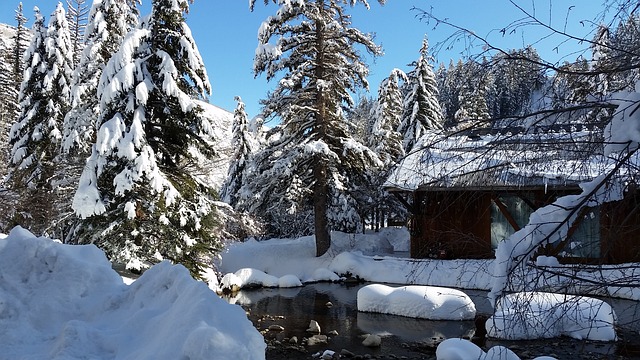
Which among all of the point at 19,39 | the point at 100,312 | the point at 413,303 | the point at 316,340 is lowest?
the point at 316,340

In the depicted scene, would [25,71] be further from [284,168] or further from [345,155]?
[345,155]

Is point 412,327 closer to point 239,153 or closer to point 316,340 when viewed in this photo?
point 316,340

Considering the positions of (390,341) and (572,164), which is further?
(390,341)

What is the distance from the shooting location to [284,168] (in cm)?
1828

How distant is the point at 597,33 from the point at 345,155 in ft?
54.4

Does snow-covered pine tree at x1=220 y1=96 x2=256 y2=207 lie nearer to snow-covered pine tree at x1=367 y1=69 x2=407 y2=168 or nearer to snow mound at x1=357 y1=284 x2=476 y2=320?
snow-covered pine tree at x1=367 y1=69 x2=407 y2=168

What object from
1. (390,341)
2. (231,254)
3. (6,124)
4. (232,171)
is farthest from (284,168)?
(6,124)

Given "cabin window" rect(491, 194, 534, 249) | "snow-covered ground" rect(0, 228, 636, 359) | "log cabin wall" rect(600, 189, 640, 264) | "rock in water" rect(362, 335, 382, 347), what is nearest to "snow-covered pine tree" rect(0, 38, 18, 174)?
"rock in water" rect(362, 335, 382, 347)

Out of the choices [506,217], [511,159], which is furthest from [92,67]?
[506,217]

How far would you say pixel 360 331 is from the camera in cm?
1042

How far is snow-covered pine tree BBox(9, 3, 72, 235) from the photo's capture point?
18.8m

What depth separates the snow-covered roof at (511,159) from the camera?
236cm

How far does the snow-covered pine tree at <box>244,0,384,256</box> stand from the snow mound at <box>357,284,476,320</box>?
6.61 meters

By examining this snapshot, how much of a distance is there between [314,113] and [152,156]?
9.79 meters
